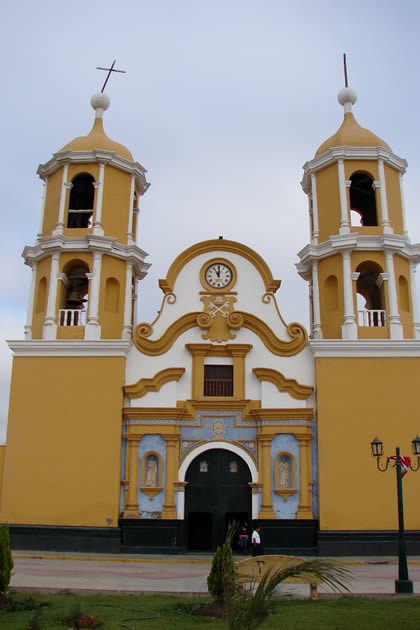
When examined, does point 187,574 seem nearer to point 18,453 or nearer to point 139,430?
point 139,430

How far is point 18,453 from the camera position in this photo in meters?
19.0

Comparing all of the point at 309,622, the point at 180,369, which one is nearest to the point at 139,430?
the point at 180,369

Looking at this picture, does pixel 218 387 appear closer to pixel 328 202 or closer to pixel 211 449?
pixel 211 449

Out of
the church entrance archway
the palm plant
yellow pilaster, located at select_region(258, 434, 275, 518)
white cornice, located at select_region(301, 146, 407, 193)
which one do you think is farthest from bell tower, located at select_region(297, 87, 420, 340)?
the palm plant

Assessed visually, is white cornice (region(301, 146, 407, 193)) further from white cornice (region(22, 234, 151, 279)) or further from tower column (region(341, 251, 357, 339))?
white cornice (region(22, 234, 151, 279))

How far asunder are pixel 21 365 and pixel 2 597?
34.0ft

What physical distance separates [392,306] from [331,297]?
216 cm

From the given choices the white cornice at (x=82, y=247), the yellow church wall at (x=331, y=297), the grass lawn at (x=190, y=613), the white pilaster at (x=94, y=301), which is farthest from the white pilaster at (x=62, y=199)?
the grass lawn at (x=190, y=613)

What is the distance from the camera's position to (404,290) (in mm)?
21078

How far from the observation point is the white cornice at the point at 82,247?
20.8 meters

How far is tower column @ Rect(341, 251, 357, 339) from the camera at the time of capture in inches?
777

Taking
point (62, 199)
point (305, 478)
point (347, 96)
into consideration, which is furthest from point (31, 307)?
point (347, 96)

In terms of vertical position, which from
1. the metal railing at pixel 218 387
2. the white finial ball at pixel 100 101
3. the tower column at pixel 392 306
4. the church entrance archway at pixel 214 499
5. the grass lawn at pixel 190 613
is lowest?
the grass lawn at pixel 190 613

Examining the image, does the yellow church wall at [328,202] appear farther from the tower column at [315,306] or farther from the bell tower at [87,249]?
the bell tower at [87,249]
